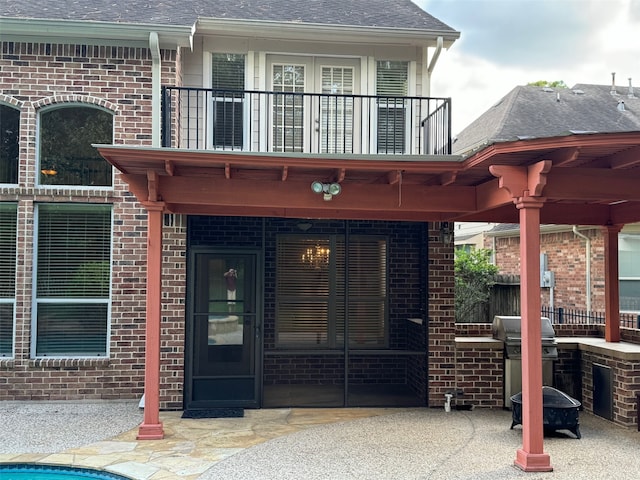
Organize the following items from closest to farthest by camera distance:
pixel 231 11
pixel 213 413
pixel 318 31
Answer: pixel 213 413
pixel 318 31
pixel 231 11

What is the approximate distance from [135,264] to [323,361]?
3523 mm

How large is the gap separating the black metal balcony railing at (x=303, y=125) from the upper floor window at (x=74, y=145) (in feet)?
3.53

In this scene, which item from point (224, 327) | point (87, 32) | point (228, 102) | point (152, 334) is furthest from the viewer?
point (228, 102)

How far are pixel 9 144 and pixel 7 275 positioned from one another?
175 centimetres

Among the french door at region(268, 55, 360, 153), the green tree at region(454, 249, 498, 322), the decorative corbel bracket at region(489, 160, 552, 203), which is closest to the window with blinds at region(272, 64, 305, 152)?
the french door at region(268, 55, 360, 153)

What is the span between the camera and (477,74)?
106ft

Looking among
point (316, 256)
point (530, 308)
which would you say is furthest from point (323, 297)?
point (530, 308)

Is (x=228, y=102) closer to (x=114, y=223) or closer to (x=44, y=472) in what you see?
(x=114, y=223)

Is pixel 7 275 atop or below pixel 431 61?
below

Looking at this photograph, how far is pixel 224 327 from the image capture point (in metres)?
7.73

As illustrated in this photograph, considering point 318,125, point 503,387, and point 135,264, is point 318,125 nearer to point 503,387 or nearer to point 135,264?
point 135,264

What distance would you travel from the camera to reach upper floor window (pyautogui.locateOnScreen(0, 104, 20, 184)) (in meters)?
7.61

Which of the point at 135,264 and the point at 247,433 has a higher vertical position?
the point at 135,264

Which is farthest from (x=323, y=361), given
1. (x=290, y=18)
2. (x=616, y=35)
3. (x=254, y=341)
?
(x=616, y=35)
